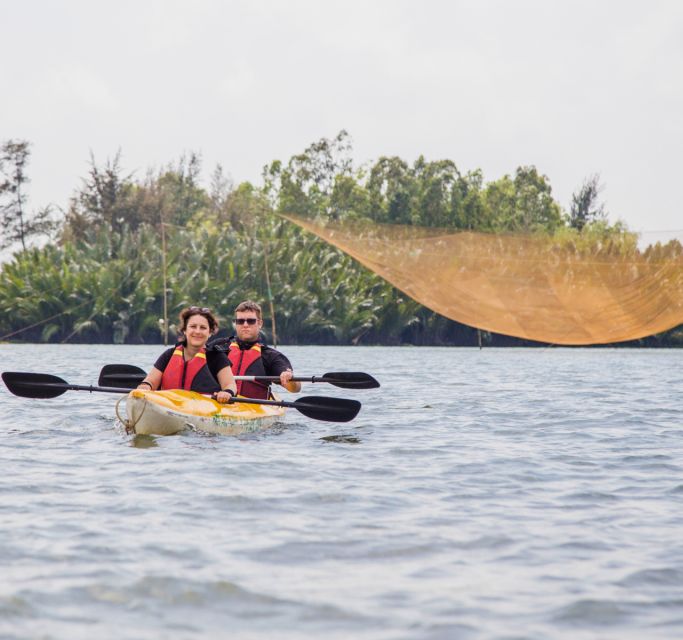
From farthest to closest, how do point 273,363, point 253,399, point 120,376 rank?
point 120,376 < point 273,363 < point 253,399

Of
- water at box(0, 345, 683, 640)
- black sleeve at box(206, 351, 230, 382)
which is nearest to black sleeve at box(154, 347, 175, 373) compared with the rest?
black sleeve at box(206, 351, 230, 382)

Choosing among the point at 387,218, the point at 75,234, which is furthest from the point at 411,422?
the point at 387,218

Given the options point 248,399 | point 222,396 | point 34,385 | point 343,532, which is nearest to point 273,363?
point 248,399

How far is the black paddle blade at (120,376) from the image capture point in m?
13.3

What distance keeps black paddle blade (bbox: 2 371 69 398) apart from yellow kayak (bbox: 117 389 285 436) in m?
1.63

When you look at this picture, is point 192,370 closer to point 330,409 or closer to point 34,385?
point 330,409

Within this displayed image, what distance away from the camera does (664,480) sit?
9.12 meters

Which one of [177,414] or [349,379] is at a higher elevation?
[349,379]

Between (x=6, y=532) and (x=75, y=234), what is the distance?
46797 millimetres

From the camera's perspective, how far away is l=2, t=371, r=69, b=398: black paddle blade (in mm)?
12422

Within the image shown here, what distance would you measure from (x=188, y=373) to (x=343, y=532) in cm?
492

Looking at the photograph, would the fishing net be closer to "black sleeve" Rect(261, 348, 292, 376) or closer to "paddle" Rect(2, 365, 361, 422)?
"black sleeve" Rect(261, 348, 292, 376)

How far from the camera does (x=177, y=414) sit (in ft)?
35.6

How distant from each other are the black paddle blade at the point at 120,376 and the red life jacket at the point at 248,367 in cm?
115
